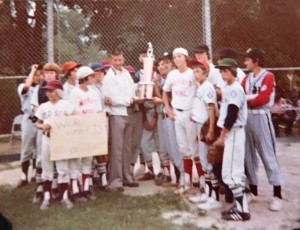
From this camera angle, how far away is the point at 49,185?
2252mm

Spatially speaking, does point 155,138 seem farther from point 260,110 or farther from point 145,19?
point 145,19

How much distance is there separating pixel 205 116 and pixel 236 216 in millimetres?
506

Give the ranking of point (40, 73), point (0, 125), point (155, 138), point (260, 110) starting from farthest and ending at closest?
point (0, 125)
point (155, 138)
point (40, 73)
point (260, 110)

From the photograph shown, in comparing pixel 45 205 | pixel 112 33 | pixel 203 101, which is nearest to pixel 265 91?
pixel 203 101

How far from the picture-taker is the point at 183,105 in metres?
2.30

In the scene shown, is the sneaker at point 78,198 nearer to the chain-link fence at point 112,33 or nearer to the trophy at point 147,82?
the trophy at point 147,82

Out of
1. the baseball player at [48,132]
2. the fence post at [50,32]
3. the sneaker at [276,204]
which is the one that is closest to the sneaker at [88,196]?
the baseball player at [48,132]

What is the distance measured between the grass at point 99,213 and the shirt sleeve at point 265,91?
58cm

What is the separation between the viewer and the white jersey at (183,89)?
2.30 metres

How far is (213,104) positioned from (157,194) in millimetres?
564

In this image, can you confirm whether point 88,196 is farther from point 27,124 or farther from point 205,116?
point 205,116

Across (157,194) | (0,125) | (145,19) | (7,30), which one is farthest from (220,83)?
(0,125)

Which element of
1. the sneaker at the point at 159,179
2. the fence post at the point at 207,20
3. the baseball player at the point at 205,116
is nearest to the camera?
the baseball player at the point at 205,116

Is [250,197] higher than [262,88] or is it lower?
lower
